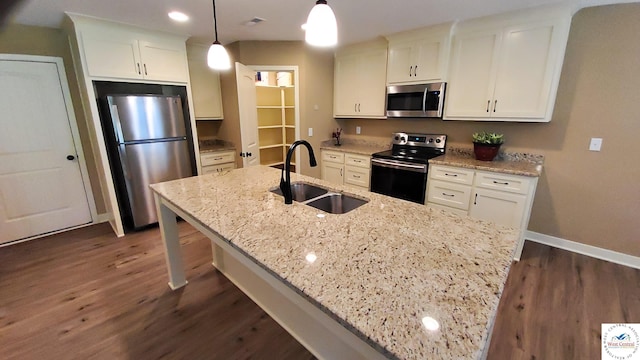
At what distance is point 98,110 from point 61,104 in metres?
0.66

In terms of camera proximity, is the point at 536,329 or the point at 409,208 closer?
the point at 409,208

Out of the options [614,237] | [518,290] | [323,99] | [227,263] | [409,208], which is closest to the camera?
[409,208]

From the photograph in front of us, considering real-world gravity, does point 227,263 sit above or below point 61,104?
below

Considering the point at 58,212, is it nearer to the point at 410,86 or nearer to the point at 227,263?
the point at 227,263

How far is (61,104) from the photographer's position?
2.96 metres

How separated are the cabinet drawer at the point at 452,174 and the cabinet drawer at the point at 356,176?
2.79 ft

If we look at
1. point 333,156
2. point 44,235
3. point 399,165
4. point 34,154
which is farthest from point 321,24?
point 44,235

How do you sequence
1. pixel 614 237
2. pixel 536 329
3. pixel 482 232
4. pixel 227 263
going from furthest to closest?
pixel 614 237, pixel 227 263, pixel 536 329, pixel 482 232

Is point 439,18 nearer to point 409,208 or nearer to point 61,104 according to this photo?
point 409,208

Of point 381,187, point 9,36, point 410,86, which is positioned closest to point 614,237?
point 381,187

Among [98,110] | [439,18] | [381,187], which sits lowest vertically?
[381,187]

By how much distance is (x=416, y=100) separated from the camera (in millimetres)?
3166

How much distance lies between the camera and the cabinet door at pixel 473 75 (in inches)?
104

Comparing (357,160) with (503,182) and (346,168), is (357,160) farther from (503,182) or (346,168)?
(503,182)
